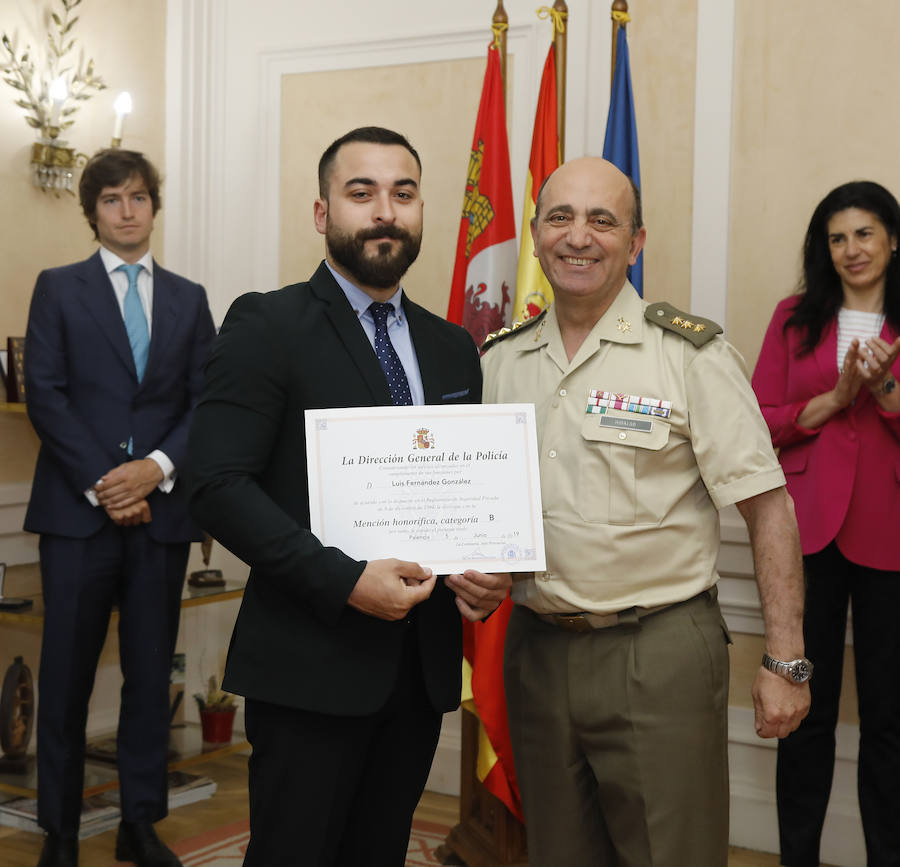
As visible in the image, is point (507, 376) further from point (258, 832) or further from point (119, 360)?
point (119, 360)

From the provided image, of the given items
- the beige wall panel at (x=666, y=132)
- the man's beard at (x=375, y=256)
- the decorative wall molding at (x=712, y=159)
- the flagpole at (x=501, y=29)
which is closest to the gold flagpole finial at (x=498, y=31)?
the flagpole at (x=501, y=29)

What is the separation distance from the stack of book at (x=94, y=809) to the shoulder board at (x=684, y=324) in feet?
7.25

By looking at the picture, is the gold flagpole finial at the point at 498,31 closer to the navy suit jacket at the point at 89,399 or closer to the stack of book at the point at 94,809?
the navy suit jacket at the point at 89,399

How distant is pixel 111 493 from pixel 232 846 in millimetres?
1076

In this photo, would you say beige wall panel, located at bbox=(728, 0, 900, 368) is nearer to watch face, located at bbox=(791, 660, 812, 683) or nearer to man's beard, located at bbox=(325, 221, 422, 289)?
watch face, located at bbox=(791, 660, 812, 683)

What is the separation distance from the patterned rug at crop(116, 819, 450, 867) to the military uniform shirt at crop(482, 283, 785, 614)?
1462mm

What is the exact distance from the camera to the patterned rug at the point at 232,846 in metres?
2.83

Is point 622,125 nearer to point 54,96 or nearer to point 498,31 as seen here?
point 498,31

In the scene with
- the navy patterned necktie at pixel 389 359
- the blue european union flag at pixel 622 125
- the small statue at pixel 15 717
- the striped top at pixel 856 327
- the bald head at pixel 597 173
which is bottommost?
the small statue at pixel 15 717

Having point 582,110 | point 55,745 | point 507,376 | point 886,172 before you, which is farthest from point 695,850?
point 582,110

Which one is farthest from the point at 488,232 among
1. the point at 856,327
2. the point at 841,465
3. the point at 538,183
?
the point at 841,465

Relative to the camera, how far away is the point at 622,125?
2844 millimetres

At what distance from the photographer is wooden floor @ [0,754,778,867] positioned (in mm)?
2834

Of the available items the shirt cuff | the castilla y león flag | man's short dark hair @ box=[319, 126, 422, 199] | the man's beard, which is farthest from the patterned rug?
man's short dark hair @ box=[319, 126, 422, 199]
